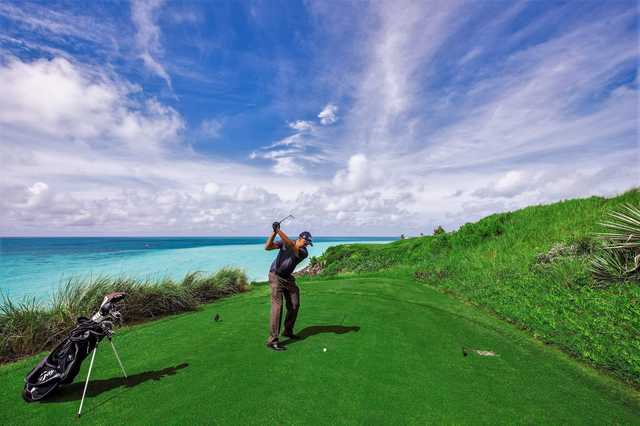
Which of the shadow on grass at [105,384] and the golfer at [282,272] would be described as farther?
the golfer at [282,272]

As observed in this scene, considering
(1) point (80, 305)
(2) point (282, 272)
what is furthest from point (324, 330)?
(1) point (80, 305)

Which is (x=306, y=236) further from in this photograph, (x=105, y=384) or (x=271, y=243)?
(x=105, y=384)

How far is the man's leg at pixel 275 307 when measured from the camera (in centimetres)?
632

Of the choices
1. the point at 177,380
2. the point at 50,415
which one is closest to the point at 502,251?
the point at 177,380

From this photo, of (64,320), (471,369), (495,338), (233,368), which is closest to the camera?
(233,368)

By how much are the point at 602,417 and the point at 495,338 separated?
356 cm

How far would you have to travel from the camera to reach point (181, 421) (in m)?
3.94

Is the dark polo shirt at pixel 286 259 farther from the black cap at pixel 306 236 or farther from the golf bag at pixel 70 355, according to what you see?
the golf bag at pixel 70 355

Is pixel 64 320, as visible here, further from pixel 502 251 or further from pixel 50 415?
pixel 502 251

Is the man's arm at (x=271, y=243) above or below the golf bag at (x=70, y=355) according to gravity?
above

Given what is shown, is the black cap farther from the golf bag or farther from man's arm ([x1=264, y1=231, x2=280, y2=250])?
the golf bag

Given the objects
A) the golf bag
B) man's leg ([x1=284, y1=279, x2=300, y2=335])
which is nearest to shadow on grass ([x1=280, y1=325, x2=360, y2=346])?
man's leg ([x1=284, y1=279, x2=300, y2=335])

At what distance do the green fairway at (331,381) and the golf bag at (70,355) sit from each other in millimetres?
241

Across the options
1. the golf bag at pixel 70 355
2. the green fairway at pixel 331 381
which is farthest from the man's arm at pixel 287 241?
the golf bag at pixel 70 355
